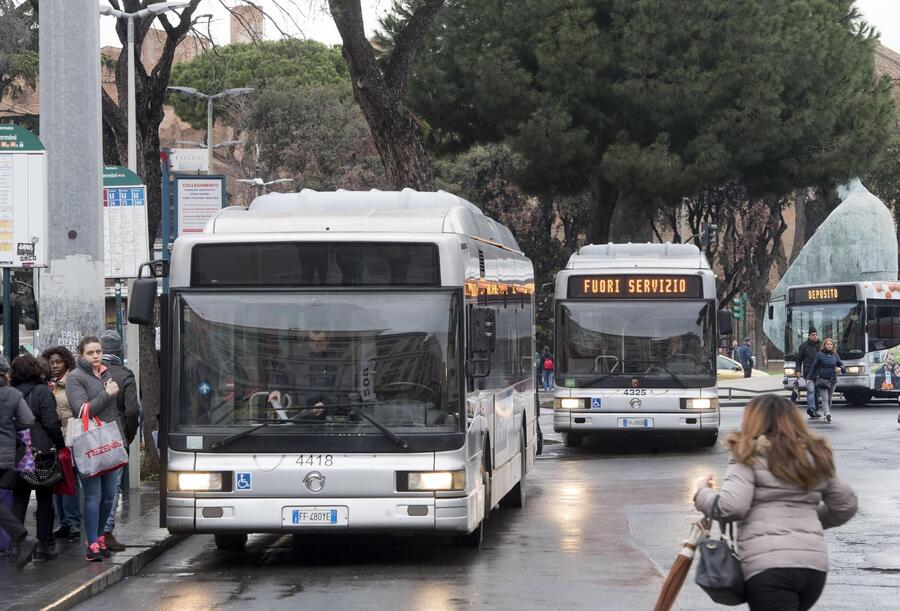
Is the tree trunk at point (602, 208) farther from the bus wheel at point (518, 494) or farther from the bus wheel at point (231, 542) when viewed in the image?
the bus wheel at point (231, 542)

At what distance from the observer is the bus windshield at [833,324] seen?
35.0 m

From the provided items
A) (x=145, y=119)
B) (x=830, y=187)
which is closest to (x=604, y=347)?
(x=145, y=119)

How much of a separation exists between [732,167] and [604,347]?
15380 millimetres

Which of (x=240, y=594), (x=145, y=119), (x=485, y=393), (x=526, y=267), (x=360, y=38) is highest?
(x=360, y=38)

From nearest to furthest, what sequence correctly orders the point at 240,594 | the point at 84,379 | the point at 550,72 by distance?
the point at 240,594 < the point at 84,379 < the point at 550,72

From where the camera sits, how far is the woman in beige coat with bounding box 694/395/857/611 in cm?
616

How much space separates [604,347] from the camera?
21.9 meters

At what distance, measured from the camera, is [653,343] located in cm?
2173

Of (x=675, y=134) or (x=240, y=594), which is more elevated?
(x=675, y=134)

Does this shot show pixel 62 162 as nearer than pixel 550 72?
Yes

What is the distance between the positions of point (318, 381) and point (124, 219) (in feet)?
19.0

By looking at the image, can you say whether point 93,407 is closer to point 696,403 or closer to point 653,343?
point 653,343

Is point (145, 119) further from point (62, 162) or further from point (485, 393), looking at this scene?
point (485, 393)

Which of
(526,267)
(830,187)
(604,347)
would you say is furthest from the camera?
(830,187)
